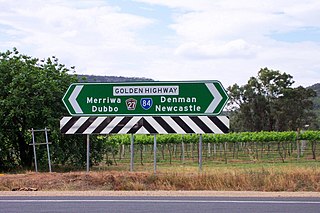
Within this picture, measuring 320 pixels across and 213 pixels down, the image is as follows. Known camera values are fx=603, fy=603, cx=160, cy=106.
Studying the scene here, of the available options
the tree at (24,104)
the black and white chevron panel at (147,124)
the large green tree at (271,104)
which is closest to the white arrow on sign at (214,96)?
the black and white chevron panel at (147,124)

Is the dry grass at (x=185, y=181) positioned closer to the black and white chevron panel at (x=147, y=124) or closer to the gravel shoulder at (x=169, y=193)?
the gravel shoulder at (x=169, y=193)

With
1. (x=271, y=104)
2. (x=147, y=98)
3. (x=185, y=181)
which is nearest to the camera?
(x=185, y=181)

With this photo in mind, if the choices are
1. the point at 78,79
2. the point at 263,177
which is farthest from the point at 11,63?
the point at 263,177

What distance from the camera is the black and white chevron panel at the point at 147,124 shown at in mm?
14297

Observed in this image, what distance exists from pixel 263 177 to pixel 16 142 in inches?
437

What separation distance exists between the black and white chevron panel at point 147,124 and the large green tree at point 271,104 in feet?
181

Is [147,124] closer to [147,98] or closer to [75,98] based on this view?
[147,98]

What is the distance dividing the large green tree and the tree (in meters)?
50.3

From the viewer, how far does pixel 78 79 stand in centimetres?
2227

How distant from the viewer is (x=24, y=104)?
786 inches

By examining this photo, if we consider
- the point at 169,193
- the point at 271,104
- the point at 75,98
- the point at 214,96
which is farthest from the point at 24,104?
the point at 271,104
